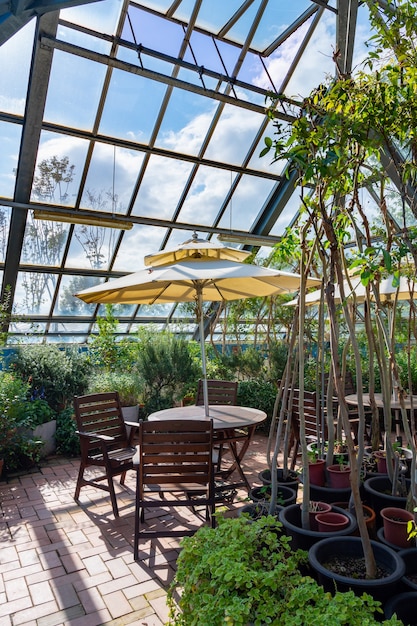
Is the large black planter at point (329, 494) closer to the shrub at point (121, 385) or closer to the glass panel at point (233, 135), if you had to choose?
the shrub at point (121, 385)

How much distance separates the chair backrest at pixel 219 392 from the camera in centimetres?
479

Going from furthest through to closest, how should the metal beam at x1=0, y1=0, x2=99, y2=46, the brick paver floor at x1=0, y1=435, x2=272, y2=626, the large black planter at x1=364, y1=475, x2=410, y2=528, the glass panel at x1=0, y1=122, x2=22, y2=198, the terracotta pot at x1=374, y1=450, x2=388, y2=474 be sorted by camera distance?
the glass panel at x1=0, y1=122, x2=22, y2=198 → the metal beam at x1=0, y1=0, x2=99, y2=46 → the terracotta pot at x1=374, y1=450, x2=388, y2=474 → the large black planter at x1=364, y1=475, x2=410, y2=528 → the brick paver floor at x1=0, y1=435, x2=272, y2=626

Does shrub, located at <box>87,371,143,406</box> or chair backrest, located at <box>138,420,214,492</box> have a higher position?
shrub, located at <box>87,371,143,406</box>

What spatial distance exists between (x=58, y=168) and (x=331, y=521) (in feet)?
23.1

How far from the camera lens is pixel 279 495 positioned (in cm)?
268

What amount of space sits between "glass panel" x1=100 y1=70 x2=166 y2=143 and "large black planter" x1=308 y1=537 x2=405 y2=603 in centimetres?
683

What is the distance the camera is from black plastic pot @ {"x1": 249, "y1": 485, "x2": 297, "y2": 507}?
102 inches

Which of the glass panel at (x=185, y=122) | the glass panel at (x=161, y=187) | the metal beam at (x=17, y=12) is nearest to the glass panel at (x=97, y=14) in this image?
the glass panel at (x=185, y=122)

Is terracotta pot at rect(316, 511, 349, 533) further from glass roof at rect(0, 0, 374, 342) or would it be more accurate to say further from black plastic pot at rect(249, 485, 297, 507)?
glass roof at rect(0, 0, 374, 342)

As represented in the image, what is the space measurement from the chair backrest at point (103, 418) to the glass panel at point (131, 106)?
5.04m

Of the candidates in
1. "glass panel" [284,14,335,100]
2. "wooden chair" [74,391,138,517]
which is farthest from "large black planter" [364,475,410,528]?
"glass panel" [284,14,335,100]

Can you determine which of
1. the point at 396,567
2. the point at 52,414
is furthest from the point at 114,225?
the point at 396,567

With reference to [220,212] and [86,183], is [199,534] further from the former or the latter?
[220,212]

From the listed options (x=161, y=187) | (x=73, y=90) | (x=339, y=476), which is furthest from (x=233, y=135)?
(x=339, y=476)
